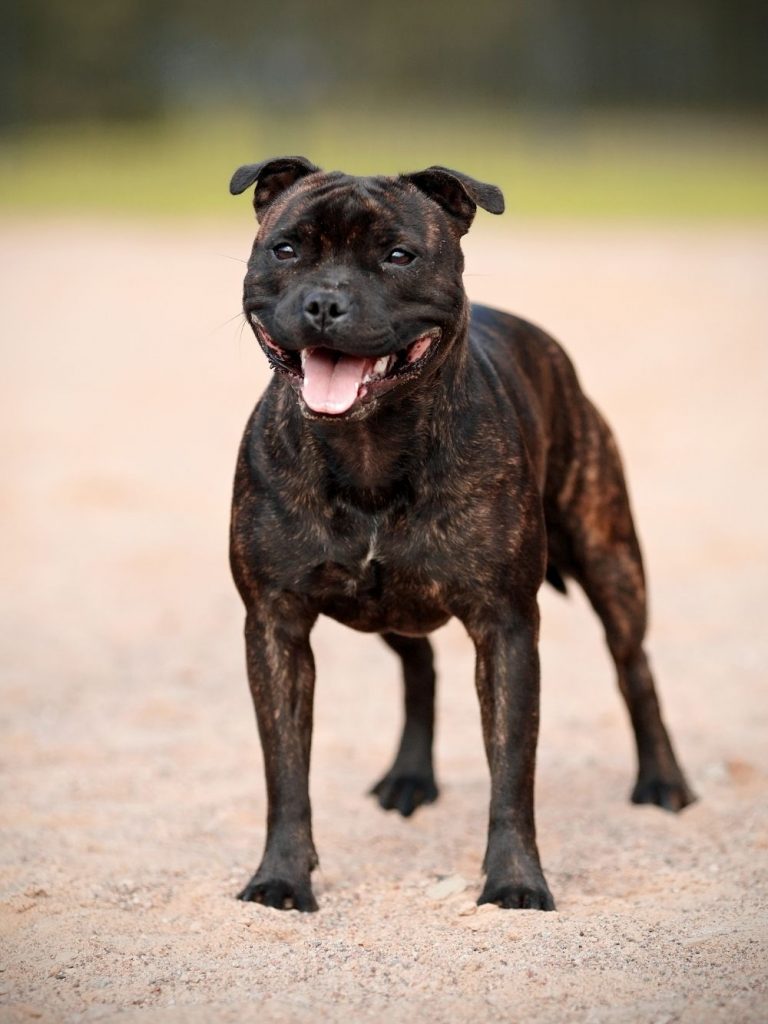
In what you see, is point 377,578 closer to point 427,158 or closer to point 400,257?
point 400,257

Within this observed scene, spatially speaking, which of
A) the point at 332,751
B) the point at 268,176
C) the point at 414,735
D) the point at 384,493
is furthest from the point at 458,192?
the point at 332,751

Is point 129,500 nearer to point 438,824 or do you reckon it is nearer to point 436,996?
point 438,824

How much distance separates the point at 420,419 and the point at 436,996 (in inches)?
64.6

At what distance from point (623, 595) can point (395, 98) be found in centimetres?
4930

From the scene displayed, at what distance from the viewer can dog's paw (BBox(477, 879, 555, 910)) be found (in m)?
4.78

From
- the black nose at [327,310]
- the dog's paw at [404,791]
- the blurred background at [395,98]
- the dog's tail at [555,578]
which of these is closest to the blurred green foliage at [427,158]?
the blurred background at [395,98]

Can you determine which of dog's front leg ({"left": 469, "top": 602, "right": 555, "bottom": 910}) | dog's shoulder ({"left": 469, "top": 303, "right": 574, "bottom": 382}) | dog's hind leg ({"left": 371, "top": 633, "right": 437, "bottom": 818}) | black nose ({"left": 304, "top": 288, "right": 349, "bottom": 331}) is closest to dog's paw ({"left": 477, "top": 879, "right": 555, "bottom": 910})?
dog's front leg ({"left": 469, "top": 602, "right": 555, "bottom": 910})

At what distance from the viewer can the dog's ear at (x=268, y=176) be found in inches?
189

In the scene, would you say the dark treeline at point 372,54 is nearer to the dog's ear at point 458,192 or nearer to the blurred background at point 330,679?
the blurred background at point 330,679

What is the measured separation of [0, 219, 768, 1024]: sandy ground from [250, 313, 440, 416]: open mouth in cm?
147

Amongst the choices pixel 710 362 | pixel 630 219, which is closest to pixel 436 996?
pixel 710 362

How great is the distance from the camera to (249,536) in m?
4.89

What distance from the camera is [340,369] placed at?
4.48 meters

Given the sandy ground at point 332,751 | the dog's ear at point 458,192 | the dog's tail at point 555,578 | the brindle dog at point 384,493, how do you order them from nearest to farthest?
the sandy ground at point 332,751, the brindle dog at point 384,493, the dog's ear at point 458,192, the dog's tail at point 555,578
